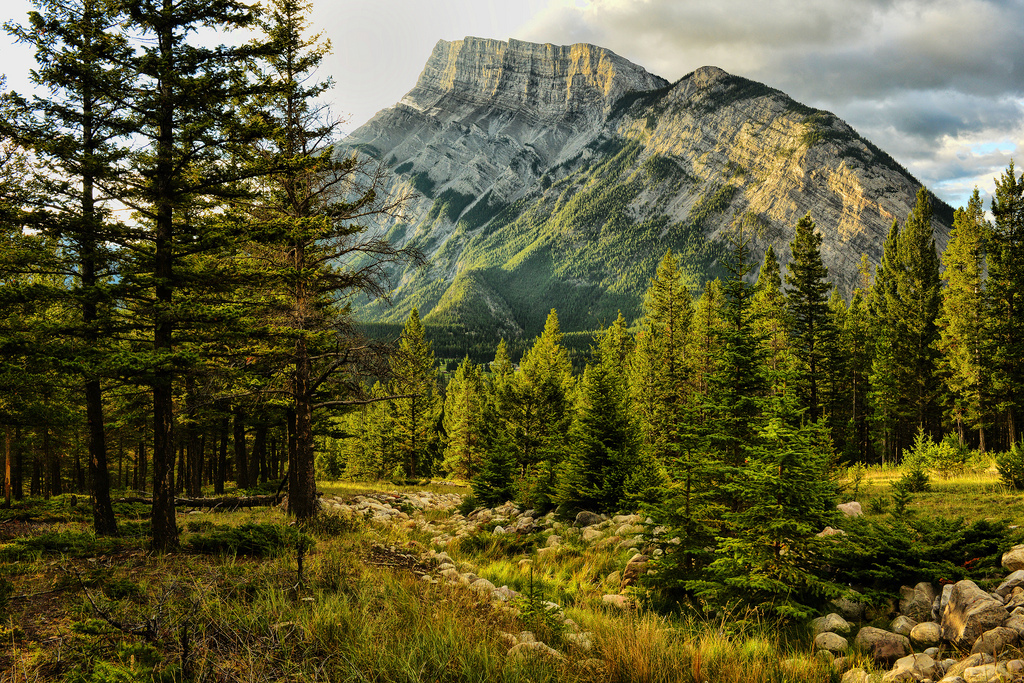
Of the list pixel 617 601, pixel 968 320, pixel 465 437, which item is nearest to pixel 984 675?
pixel 617 601

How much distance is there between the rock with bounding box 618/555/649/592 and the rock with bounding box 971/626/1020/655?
4.86 metres

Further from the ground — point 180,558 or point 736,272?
point 736,272

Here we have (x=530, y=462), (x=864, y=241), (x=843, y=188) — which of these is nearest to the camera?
(x=530, y=462)

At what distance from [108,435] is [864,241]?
225295mm

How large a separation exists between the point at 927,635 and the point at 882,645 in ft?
1.97

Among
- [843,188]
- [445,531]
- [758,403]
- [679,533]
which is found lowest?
[445,531]

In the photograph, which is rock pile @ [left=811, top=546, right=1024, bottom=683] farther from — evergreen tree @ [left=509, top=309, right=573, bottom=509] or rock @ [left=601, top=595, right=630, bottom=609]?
evergreen tree @ [left=509, top=309, right=573, bottom=509]

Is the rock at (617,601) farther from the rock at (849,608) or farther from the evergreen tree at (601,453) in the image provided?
the evergreen tree at (601,453)

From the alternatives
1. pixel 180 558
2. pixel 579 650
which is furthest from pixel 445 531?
pixel 579 650

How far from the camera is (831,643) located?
20.6 ft

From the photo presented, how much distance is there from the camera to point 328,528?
1267 centimetres

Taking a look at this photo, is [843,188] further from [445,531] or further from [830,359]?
[445,531]

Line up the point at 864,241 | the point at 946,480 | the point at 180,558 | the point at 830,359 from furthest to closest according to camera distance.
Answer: the point at 864,241 < the point at 830,359 < the point at 946,480 < the point at 180,558

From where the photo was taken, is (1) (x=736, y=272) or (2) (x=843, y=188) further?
(2) (x=843, y=188)
